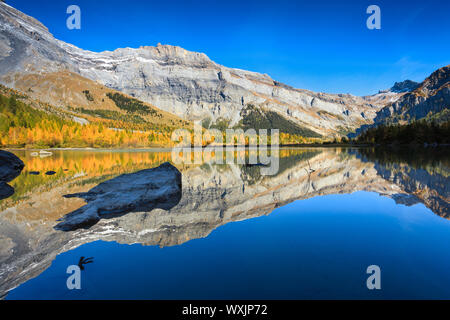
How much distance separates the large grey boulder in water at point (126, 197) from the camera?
33.1 ft

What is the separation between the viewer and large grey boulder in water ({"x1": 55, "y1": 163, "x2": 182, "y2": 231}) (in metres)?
10.1

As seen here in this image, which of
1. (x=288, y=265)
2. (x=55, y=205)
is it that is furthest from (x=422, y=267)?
(x=55, y=205)

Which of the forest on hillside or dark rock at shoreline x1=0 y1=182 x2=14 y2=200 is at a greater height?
the forest on hillside

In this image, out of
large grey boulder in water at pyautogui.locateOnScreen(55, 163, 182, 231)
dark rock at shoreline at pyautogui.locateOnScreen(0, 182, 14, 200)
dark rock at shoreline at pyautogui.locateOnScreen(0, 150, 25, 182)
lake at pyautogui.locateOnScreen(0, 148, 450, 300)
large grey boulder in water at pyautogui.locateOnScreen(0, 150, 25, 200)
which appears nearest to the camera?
lake at pyautogui.locateOnScreen(0, 148, 450, 300)

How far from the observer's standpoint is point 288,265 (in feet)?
21.2

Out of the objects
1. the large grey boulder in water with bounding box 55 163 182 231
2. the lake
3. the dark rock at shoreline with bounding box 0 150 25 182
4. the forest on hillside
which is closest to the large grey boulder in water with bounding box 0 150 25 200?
the dark rock at shoreline with bounding box 0 150 25 182

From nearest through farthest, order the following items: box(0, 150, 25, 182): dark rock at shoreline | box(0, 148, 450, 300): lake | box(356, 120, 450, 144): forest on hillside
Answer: box(0, 148, 450, 300): lake < box(0, 150, 25, 182): dark rock at shoreline < box(356, 120, 450, 144): forest on hillside

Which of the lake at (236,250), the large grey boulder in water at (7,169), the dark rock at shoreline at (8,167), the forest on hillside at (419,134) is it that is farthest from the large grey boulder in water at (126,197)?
the forest on hillside at (419,134)

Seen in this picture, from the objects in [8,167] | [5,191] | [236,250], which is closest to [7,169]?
[8,167]

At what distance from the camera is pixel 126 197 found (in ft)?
42.1

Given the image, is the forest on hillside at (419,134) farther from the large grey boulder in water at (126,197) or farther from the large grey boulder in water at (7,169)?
the large grey boulder in water at (7,169)

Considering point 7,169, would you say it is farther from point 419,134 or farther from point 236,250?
point 419,134

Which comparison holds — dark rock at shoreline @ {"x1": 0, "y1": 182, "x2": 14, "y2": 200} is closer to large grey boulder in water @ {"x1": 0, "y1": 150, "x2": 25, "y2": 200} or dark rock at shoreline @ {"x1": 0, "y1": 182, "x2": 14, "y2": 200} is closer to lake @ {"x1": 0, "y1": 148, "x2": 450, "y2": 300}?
large grey boulder in water @ {"x1": 0, "y1": 150, "x2": 25, "y2": 200}
